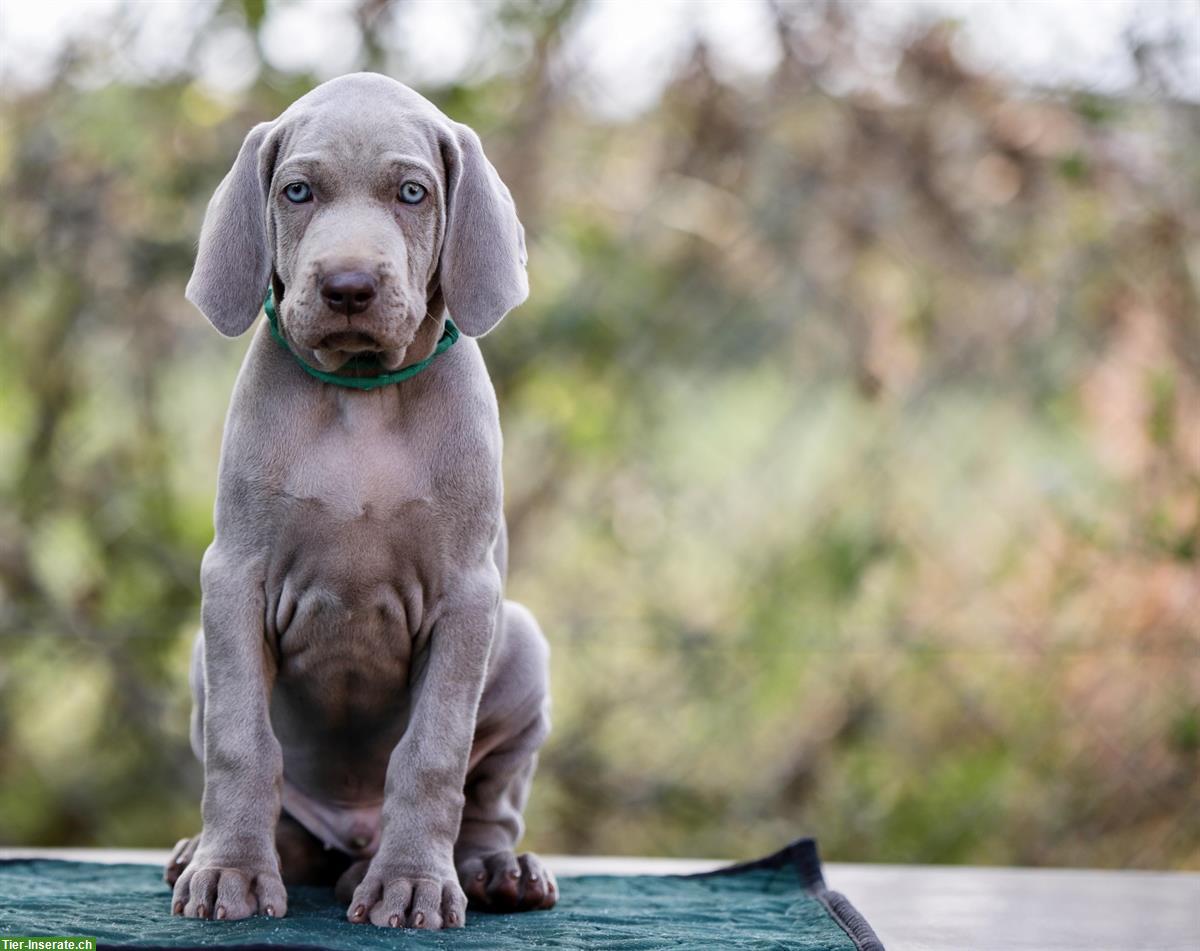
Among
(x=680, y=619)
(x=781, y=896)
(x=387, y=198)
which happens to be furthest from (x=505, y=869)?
(x=680, y=619)

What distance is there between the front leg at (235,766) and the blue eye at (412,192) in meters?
0.68

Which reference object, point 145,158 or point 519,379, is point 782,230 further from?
point 145,158

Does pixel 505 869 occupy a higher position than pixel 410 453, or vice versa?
pixel 410 453

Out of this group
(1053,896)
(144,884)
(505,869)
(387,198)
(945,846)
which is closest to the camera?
(387,198)

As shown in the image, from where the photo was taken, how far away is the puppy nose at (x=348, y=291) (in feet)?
7.77

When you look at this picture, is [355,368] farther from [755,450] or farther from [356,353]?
[755,450]

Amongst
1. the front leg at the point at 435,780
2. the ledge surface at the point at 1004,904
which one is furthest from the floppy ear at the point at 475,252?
the ledge surface at the point at 1004,904

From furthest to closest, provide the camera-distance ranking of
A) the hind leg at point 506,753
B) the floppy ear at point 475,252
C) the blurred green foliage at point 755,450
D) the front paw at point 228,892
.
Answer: the blurred green foliage at point 755,450, the hind leg at point 506,753, the floppy ear at point 475,252, the front paw at point 228,892

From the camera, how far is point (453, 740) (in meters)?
2.60

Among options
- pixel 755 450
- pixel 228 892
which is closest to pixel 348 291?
pixel 228 892

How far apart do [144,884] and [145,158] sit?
2710 millimetres

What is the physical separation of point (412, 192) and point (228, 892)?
45.9 inches

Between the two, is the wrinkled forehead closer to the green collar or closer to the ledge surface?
the green collar

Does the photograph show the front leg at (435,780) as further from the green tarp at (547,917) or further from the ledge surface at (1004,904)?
the ledge surface at (1004,904)
